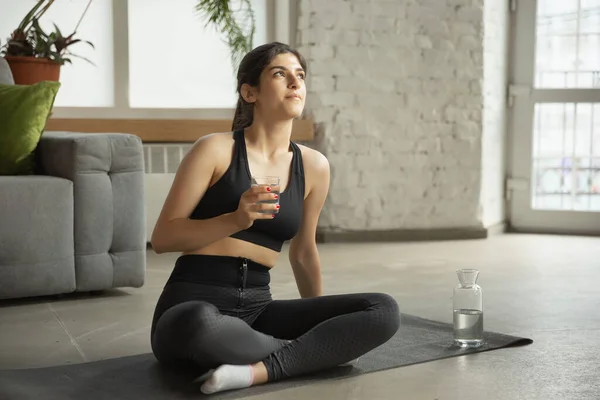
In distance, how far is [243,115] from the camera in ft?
7.73

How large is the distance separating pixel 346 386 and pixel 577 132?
3.75 metres

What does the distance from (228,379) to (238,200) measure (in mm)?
435

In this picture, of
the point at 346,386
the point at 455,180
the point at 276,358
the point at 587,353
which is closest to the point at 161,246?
the point at 276,358

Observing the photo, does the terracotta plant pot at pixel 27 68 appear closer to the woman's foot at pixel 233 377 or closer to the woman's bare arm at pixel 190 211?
the woman's bare arm at pixel 190 211

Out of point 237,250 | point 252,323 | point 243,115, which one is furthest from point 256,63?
point 252,323

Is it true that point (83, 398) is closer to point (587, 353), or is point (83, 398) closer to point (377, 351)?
point (377, 351)

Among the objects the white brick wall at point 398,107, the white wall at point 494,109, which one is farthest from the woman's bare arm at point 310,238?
the white wall at point 494,109

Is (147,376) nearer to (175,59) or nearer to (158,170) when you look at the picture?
(158,170)

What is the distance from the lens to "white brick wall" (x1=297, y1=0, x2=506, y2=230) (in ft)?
16.6

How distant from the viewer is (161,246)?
7.17ft

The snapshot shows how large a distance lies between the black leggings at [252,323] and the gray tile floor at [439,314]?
0.29 feet

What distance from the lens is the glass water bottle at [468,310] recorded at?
8.25 feet

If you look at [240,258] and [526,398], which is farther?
[240,258]

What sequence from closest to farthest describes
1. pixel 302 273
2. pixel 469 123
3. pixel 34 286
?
pixel 302 273 → pixel 34 286 → pixel 469 123
